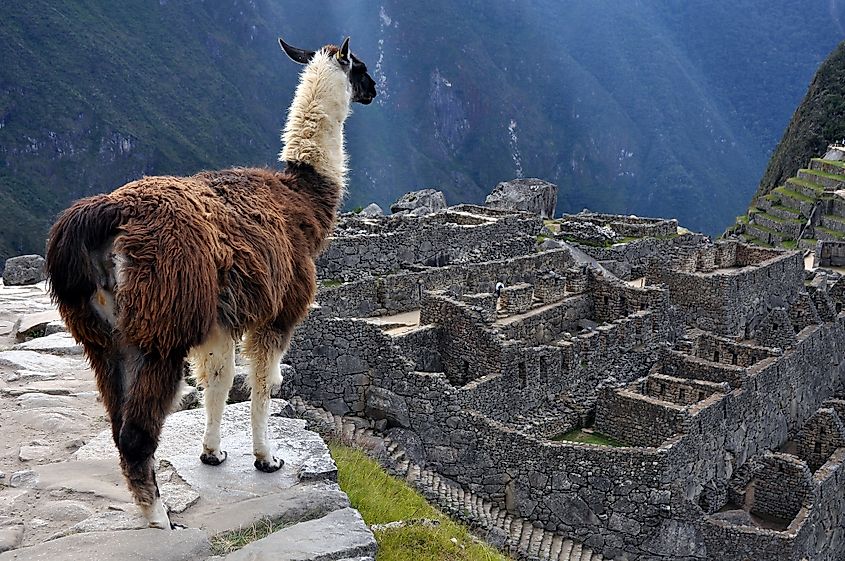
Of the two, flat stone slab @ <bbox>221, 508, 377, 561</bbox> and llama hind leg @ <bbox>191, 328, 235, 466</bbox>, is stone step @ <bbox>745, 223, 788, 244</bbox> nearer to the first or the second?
llama hind leg @ <bbox>191, 328, 235, 466</bbox>

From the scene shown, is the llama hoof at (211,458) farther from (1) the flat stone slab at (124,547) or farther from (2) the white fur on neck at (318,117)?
(2) the white fur on neck at (318,117)

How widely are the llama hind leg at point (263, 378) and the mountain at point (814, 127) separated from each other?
58705 mm

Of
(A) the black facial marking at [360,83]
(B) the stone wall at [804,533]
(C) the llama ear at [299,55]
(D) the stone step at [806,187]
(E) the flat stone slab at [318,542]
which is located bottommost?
(B) the stone wall at [804,533]

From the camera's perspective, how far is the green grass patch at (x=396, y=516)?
496 centimetres

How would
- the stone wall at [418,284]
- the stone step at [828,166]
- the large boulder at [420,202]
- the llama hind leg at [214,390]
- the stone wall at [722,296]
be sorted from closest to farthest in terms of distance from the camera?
the llama hind leg at [214,390] < the stone wall at [418,284] < the stone wall at [722,296] < the large boulder at [420,202] < the stone step at [828,166]

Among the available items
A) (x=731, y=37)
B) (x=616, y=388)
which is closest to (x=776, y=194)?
(x=616, y=388)

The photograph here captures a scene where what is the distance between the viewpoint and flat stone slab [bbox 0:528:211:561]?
3811 millimetres

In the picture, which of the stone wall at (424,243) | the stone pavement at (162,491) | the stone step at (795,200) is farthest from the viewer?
the stone step at (795,200)

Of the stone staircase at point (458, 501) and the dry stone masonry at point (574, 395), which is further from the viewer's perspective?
the dry stone masonry at point (574, 395)

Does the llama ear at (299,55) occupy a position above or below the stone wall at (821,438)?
above

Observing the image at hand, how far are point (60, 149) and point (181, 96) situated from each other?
41.4ft

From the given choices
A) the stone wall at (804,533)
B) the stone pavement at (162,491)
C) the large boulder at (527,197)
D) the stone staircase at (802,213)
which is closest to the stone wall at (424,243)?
the stone wall at (804,533)

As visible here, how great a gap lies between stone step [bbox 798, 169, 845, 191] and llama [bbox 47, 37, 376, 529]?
140ft

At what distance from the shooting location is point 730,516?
12828 mm
